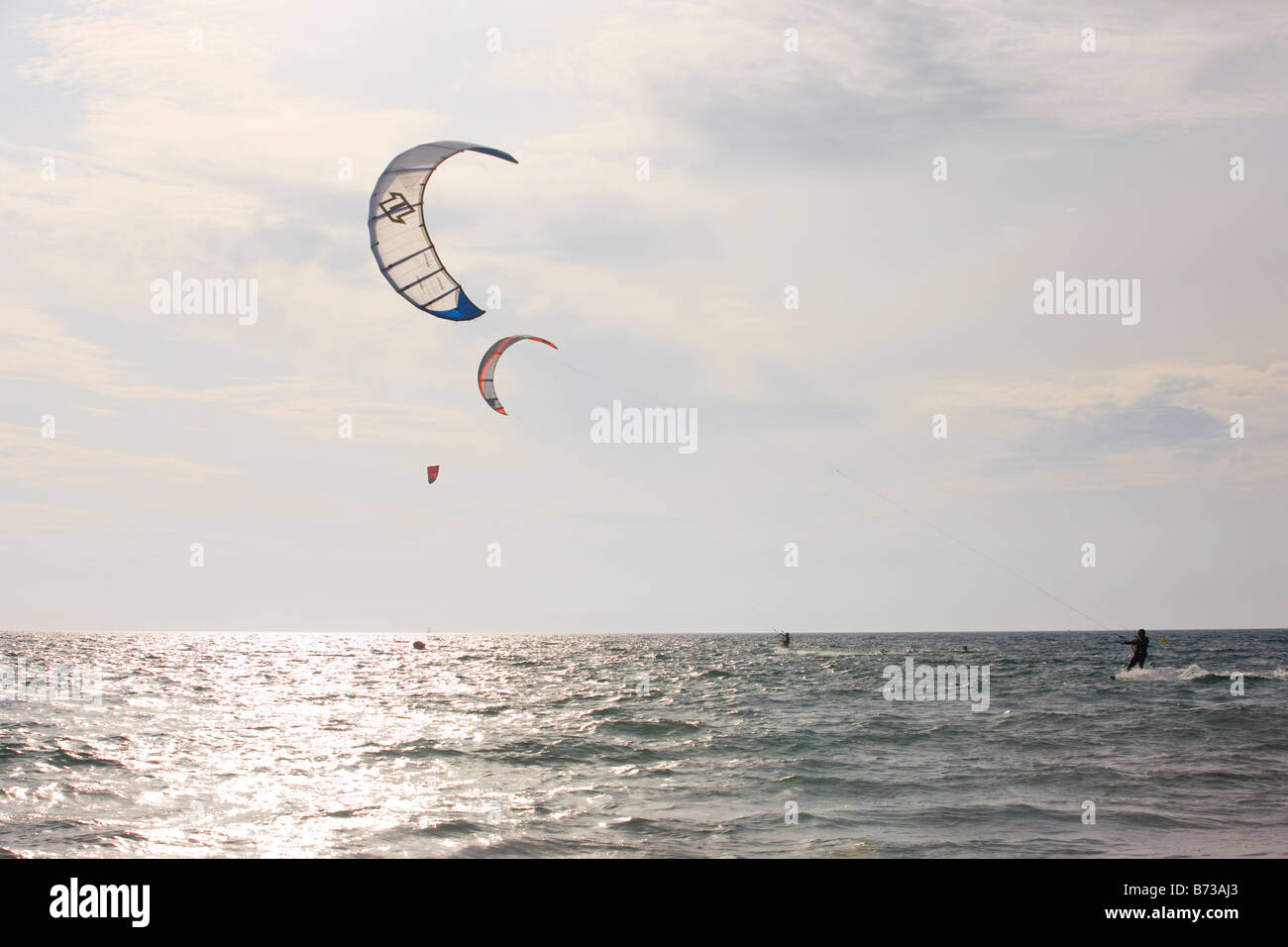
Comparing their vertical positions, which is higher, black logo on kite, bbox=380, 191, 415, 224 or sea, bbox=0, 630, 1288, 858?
black logo on kite, bbox=380, 191, 415, 224

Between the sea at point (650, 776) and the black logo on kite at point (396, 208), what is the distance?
8.59m

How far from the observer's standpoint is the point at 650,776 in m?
13.9

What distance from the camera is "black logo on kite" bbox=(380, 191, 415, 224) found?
14.4 m

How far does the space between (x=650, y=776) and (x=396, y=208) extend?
9.61m

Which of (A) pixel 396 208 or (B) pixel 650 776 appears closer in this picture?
(B) pixel 650 776

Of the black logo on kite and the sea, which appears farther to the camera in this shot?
the black logo on kite

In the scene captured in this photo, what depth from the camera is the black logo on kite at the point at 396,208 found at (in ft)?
47.2

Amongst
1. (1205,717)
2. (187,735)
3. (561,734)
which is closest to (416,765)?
(561,734)

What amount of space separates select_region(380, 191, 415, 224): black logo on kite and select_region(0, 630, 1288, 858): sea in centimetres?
859

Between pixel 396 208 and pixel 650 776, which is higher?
pixel 396 208

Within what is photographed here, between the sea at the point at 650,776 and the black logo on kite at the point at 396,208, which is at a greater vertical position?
the black logo on kite at the point at 396,208

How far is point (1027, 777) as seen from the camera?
45.8 feet
